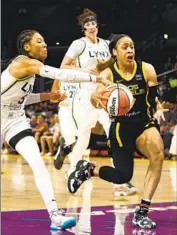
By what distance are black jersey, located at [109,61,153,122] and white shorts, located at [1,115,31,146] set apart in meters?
0.78

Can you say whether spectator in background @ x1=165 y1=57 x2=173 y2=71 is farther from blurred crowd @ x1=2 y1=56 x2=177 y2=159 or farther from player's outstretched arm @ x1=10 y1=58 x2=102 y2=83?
player's outstretched arm @ x1=10 y1=58 x2=102 y2=83

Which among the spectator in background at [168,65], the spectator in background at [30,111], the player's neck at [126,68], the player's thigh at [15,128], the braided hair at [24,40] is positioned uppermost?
the spectator in background at [168,65]

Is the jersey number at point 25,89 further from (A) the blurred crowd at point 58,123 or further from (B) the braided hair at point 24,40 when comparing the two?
(A) the blurred crowd at point 58,123

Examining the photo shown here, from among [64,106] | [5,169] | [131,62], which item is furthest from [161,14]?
[131,62]

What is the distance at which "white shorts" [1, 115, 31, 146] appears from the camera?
488 cm

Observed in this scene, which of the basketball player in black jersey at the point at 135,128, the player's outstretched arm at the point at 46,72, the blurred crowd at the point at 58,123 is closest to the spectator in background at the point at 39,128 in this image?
the blurred crowd at the point at 58,123

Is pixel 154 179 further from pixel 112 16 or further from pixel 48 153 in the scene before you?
pixel 112 16

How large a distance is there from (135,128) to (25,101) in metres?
0.93

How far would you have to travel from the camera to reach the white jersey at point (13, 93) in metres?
4.88

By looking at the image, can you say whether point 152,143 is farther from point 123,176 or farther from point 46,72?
point 46,72

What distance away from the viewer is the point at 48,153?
14.9m

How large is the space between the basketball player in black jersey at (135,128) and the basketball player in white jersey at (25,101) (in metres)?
0.53

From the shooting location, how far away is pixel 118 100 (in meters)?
4.79

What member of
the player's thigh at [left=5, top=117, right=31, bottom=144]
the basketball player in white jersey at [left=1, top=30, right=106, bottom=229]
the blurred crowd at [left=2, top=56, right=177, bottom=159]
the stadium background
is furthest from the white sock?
the stadium background
